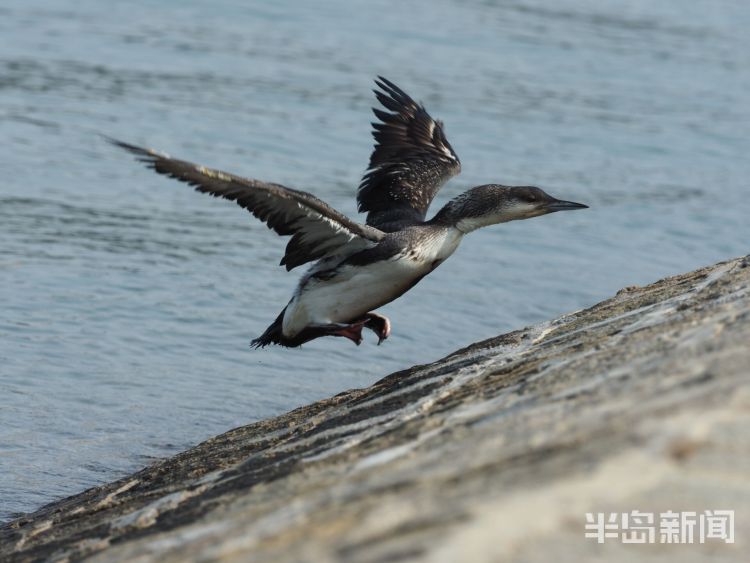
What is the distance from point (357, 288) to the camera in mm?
6691

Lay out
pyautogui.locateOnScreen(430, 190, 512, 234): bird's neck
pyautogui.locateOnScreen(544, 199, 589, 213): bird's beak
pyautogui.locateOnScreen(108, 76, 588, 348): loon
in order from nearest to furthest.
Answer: pyautogui.locateOnScreen(108, 76, 588, 348): loon, pyautogui.locateOnScreen(430, 190, 512, 234): bird's neck, pyautogui.locateOnScreen(544, 199, 589, 213): bird's beak

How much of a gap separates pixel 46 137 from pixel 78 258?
3.12 meters

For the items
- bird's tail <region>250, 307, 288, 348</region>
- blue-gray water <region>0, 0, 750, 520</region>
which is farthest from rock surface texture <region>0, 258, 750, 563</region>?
bird's tail <region>250, 307, 288, 348</region>

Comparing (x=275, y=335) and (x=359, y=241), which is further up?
(x=359, y=241)

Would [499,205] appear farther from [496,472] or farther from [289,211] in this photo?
[496,472]

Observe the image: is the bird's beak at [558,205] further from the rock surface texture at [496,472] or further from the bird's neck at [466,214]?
the rock surface texture at [496,472]

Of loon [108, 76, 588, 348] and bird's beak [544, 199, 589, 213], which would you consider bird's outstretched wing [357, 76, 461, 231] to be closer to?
loon [108, 76, 588, 348]

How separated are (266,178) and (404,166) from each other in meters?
3.80

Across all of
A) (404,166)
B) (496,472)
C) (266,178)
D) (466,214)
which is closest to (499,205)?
(466,214)

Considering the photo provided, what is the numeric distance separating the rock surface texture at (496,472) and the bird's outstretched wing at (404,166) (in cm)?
273

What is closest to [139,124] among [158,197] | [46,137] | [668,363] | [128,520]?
[46,137]

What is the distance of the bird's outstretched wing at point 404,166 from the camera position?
25.6 feet

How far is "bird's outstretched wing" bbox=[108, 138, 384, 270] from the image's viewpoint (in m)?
5.25

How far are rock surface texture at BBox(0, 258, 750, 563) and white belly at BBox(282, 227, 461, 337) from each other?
4.94ft
